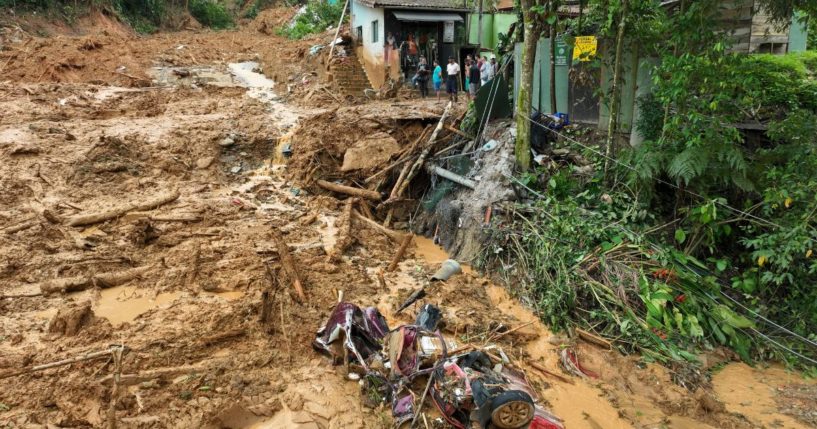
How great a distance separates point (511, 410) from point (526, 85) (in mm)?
6830

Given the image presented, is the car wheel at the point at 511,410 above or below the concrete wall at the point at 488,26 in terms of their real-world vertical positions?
below

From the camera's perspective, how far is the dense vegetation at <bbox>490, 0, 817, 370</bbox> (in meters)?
7.18

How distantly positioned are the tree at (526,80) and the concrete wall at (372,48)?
9.40 metres

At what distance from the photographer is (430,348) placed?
19.2 feet

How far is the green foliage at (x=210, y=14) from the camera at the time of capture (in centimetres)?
3384

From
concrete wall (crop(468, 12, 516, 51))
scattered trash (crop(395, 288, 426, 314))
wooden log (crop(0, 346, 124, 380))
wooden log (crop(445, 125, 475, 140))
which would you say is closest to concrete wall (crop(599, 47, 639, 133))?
wooden log (crop(445, 125, 475, 140))

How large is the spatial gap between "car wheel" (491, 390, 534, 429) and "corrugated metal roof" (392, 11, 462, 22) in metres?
16.4

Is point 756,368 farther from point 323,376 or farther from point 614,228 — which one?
point 323,376

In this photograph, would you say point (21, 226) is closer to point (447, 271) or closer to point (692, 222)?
point (447, 271)

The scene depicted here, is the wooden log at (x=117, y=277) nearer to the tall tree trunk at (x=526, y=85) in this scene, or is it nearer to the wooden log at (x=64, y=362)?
the wooden log at (x=64, y=362)

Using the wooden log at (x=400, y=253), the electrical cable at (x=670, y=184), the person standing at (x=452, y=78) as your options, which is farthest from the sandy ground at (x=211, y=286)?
the electrical cable at (x=670, y=184)

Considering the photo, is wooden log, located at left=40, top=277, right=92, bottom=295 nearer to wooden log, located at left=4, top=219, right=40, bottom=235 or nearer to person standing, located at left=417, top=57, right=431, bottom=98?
wooden log, located at left=4, top=219, right=40, bottom=235

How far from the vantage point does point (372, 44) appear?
1980cm

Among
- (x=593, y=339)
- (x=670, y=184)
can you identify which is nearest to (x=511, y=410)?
(x=593, y=339)
